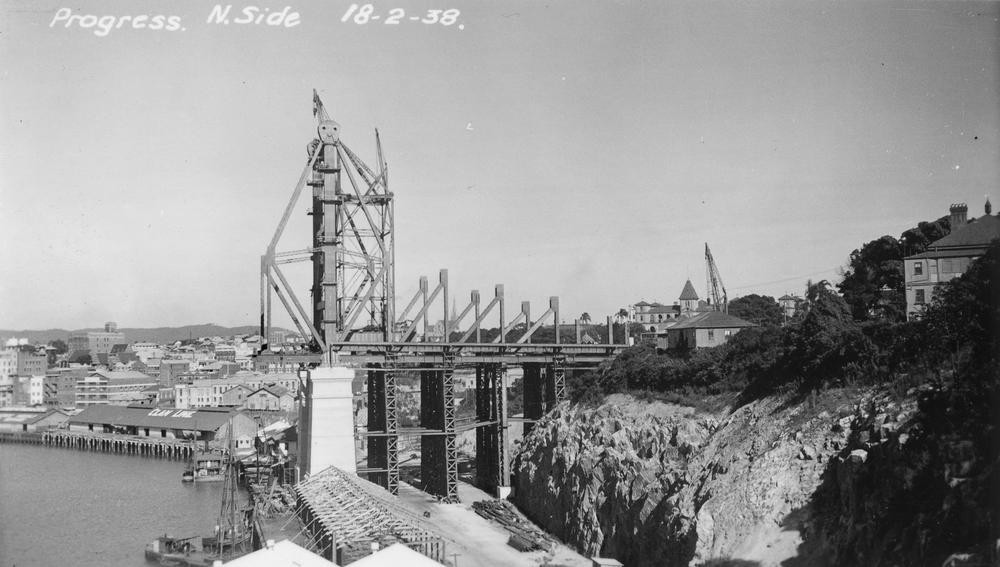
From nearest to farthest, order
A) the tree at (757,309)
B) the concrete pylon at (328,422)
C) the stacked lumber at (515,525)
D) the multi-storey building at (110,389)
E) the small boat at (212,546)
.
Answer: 1. the stacked lumber at (515,525)
2. the small boat at (212,546)
3. the concrete pylon at (328,422)
4. the tree at (757,309)
5. the multi-storey building at (110,389)

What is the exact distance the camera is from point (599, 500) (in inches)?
1491

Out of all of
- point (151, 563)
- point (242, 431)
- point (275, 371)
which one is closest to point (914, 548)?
point (151, 563)

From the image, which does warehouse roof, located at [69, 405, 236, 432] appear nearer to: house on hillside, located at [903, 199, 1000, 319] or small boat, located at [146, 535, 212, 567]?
small boat, located at [146, 535, 212, 567]

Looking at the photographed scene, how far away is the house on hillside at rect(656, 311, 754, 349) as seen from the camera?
48219mm

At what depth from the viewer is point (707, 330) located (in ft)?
159

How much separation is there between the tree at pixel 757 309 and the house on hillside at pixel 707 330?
88.4 feet

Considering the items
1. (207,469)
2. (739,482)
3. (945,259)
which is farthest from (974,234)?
(207,469)

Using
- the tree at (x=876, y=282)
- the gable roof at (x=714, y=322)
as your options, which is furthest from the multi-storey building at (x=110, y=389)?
the tree at (x=876, y=282)


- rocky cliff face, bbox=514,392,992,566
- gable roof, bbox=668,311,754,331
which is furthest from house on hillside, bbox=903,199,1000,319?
rocky cliff face, bbox=514,392,992,566

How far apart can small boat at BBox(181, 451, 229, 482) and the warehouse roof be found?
14375 mm

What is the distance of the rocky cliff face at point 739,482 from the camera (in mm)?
21531

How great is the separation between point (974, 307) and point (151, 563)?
38070 mm

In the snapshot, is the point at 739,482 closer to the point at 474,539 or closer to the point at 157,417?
the point at 474,539

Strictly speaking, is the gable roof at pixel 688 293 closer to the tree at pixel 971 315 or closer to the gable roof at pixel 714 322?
the gable roof at pixel 714 322
